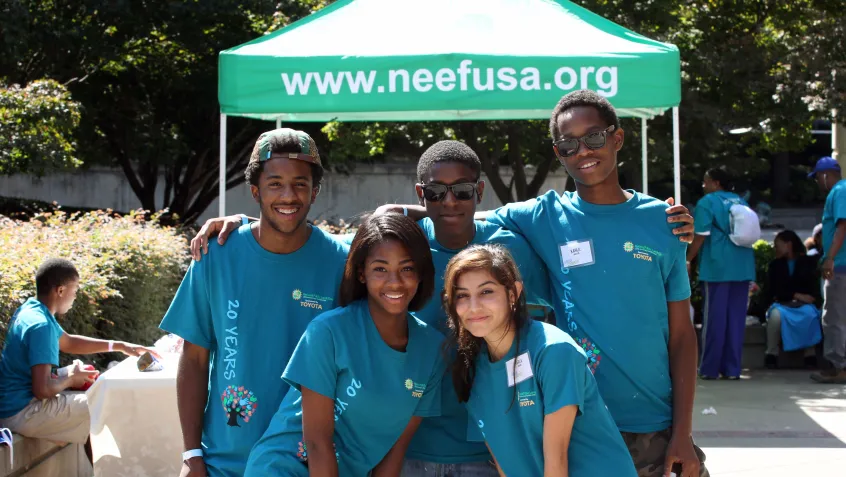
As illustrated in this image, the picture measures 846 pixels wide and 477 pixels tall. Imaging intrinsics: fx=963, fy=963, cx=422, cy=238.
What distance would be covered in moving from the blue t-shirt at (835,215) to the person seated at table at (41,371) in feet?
19.9

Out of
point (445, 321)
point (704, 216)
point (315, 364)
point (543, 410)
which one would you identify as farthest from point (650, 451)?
point (704, 216)

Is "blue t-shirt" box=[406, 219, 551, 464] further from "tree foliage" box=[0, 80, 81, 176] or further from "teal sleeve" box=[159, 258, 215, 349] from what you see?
"tree foliage" box=[0, 80, 81, 176]

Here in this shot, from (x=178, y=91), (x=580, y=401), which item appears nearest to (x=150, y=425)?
(x=580, y=401)

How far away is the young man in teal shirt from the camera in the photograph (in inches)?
330

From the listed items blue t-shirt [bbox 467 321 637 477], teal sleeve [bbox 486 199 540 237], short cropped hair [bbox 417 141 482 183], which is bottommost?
blue t-shirt [bbox 467 321 637 477]

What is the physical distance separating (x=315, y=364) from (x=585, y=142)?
113 cm

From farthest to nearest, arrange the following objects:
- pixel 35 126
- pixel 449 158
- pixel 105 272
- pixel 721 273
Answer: pixel 35 126, pixel 721 273, pixel 105 272, pixel 449 158

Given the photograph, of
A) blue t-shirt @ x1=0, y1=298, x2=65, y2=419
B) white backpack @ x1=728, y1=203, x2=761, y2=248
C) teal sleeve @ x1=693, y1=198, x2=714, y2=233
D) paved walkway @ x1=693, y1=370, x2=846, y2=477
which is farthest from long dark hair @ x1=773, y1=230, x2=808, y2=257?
blue t-shirt @ x1=0, y1=298, x2=65, y2=419

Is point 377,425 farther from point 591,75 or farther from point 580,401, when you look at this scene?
point 591,75

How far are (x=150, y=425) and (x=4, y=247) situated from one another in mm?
2091

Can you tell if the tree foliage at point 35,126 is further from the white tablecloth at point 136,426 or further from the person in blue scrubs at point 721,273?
the person in blue scrubs at point 721,273

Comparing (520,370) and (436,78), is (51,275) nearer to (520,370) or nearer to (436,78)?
(436,78)

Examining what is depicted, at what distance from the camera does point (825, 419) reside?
23.9ft

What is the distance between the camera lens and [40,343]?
4977mm
